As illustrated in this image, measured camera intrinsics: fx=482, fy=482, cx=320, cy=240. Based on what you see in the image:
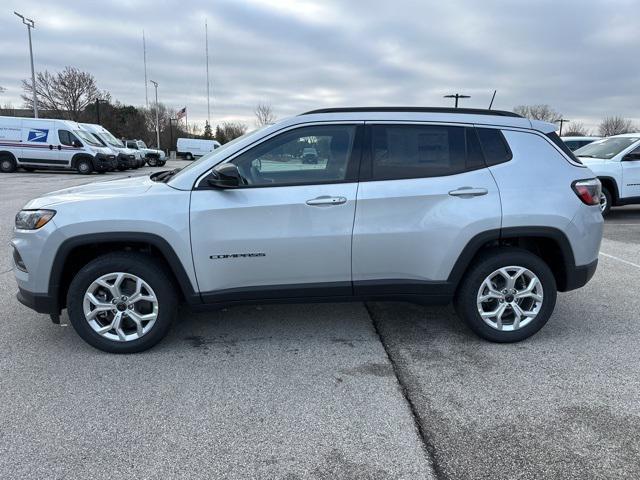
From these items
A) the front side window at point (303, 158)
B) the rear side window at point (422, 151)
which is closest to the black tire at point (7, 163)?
the front side window at point (303, 158)

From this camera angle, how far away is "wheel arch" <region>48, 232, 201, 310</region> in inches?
137

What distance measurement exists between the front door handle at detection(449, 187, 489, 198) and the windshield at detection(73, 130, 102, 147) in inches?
940

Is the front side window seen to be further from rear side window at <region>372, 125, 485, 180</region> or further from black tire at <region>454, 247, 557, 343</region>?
black tire at <region>454, 247, 557, 343</region>

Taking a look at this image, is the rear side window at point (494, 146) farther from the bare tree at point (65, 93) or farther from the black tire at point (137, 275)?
the bare tree at point (65, 93)

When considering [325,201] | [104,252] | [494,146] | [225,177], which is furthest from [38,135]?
[494,146]

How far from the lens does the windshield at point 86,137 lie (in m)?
23.5

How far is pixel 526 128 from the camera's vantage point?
3.85 metres

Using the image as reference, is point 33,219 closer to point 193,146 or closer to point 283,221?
point 283,221

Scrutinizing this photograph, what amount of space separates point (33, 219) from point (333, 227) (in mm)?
2203

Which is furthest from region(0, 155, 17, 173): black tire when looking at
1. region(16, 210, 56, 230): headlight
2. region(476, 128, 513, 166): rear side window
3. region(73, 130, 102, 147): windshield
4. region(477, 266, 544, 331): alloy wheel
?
region(477, 266, 544, 331): alloy wheel

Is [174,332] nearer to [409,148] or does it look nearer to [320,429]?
[320,429]

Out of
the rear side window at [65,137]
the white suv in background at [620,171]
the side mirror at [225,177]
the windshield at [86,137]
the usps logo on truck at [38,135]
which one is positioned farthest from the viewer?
the windshield at [86,137]

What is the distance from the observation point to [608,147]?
10352mm

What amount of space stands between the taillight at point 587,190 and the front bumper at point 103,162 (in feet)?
77.4
